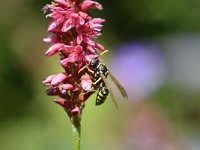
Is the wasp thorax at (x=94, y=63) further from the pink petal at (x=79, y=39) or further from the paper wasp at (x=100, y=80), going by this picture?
the pink petal at (x=79, y=39)

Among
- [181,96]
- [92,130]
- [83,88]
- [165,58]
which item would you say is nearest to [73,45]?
[83,88]

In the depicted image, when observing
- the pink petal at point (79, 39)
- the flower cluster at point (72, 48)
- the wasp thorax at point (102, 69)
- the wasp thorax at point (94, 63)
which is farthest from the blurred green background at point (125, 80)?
the pink petal at point (79, 39)

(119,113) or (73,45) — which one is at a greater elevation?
(73,45)

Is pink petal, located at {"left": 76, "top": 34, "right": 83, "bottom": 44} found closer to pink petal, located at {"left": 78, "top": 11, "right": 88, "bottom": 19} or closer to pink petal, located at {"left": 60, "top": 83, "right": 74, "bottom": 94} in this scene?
pink petal, located at {"left": 78, "top": 11, "right": 88, "bottom": 19}

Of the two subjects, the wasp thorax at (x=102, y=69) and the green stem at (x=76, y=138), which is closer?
the green stem at (x=76, y=138)

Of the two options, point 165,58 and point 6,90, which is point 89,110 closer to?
point 6,90

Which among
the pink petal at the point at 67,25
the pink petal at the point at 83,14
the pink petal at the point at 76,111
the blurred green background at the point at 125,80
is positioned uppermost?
the pink petal at the point at 83,14

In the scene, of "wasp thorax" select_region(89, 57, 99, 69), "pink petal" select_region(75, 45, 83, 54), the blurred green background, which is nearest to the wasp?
"wasp thorax" select_region(89, 57, 99, 69)

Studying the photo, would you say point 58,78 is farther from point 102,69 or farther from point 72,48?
point 102,69
